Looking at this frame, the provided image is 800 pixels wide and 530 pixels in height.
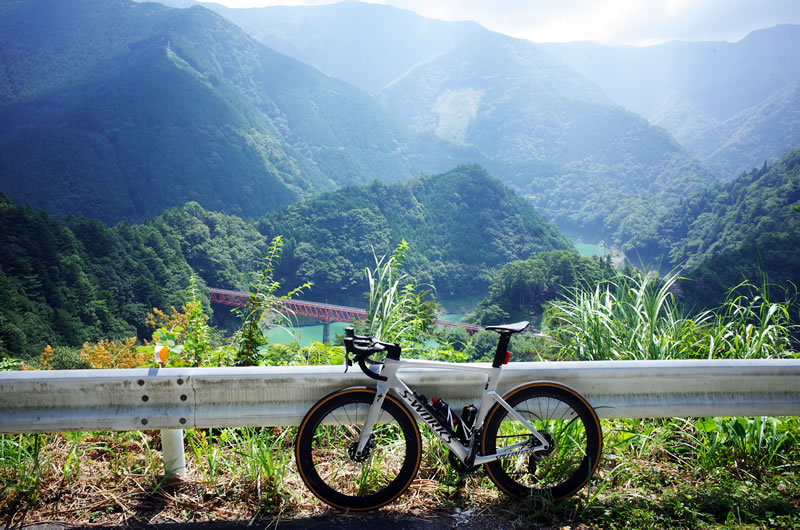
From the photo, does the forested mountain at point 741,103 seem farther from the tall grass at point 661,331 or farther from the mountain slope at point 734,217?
the tall grass at point 661,331

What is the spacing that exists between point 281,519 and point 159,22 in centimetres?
16680

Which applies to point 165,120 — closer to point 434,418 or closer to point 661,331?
point 661,331

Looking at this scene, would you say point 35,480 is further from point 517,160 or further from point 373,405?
point 517,160

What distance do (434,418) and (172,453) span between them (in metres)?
0.98

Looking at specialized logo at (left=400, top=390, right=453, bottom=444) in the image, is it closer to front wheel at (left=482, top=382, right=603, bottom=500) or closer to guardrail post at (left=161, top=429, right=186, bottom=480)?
front wheel at (left=482, top=382, right=603, bottom=500)

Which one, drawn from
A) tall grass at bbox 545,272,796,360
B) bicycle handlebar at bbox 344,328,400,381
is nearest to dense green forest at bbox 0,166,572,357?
tall grass at bbox 545,272,796,360

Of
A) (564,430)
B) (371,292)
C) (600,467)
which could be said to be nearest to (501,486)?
(564,430)

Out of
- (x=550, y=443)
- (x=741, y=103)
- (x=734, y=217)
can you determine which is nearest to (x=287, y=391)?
(x=550, y=443)

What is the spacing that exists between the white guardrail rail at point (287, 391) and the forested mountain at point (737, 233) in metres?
20.0

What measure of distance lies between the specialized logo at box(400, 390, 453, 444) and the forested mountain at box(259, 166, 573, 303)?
68.3 metres

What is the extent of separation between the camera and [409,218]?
278ft

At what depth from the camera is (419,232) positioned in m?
83.2

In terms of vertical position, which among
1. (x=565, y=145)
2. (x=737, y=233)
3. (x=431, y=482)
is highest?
(x=565, y=145)

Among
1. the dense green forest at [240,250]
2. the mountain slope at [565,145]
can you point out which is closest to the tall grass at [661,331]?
the dense green forest at [240,250]
